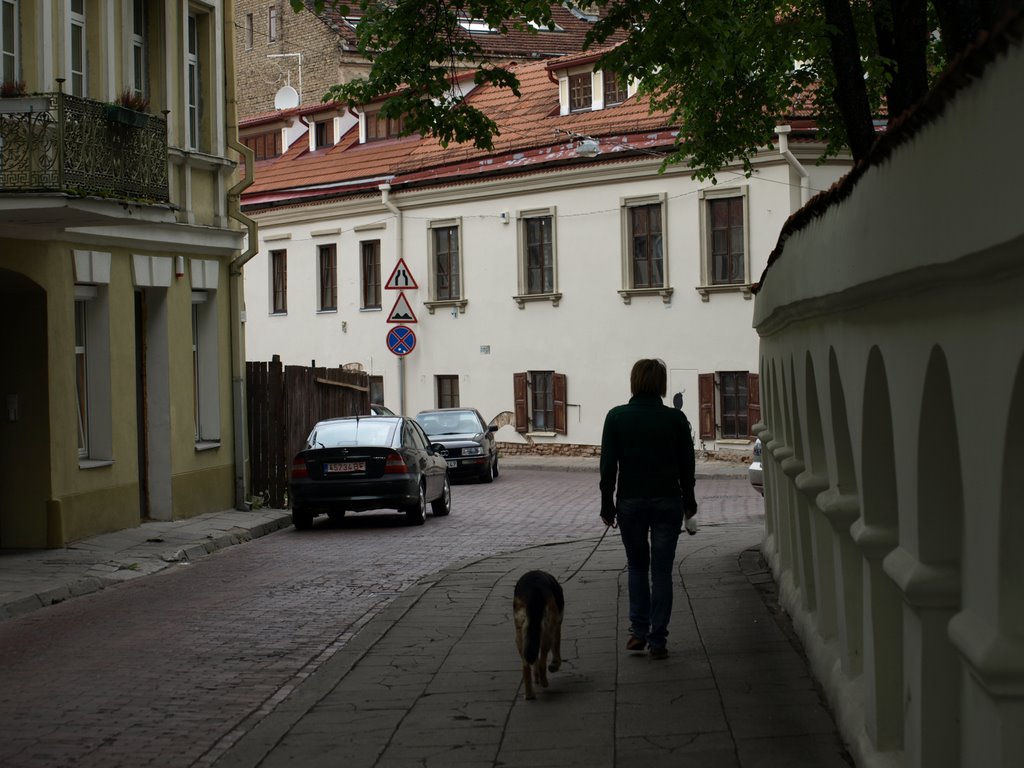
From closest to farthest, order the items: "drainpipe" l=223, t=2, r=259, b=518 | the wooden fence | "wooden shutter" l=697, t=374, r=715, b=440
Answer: "drainpipe" l=223, t=2, r=259, b=518, the wooden fence, "wooden shutter" l=697, t=374, r=715, b=440

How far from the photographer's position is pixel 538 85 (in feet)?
144

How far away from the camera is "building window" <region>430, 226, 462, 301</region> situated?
42.2m

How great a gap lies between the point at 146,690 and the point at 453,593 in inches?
181

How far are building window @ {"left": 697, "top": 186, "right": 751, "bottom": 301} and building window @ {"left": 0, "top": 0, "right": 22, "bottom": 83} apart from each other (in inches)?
818

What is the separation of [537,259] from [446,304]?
324cm

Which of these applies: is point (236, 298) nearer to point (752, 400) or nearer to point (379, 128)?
point (752, 400)

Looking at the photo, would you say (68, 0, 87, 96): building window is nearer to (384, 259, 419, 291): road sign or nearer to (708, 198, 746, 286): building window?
(384, 259, 419, 291): road sign

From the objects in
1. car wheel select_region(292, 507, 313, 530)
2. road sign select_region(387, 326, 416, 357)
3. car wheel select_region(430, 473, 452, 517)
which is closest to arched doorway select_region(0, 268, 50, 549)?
car wheel select_region(292, 507, 313, 530)

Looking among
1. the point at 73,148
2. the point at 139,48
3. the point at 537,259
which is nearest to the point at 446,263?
the point at 537,259

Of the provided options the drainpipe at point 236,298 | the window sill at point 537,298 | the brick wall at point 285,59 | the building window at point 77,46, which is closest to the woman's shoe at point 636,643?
the building window at point 77,46

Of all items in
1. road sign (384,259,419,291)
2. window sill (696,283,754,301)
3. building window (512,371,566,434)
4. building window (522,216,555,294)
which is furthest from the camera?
building window (512,371,566,434)

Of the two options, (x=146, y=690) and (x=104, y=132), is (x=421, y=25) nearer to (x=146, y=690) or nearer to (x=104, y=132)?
(x=104, y=132)

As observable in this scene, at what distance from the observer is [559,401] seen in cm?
3978

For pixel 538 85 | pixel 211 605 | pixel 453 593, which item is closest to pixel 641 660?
pixel 453 593
